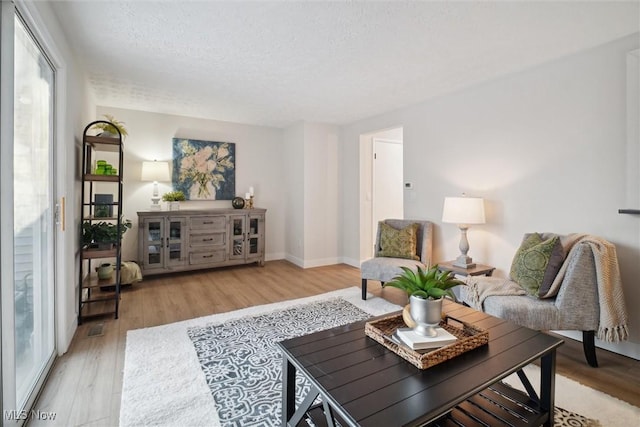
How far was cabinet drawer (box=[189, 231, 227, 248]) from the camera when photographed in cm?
447

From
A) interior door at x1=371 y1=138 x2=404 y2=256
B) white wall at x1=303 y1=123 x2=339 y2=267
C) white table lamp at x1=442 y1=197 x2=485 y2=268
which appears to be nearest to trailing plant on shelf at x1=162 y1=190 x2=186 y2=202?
white wall at x1=303 y1=123 x2=339 y2=267

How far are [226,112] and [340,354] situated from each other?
4.06m

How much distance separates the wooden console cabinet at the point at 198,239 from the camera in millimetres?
4211

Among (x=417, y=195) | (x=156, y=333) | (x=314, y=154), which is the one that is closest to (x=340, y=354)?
(x=156, y=333)

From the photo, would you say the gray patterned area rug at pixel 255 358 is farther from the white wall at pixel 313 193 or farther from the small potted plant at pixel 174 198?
the small potted plant at pixel 174 198

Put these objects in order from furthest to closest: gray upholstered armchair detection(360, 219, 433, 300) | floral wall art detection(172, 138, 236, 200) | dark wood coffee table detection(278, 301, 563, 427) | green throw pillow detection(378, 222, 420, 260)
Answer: floral wall art detection(172, 138, 236, 200)
green throw pillow detection(378, 222, 420, 260)
gray upholstered armchair detection(360, 219, 433, 300)
dark wood coffee table detection(278, 301, 563, 427)

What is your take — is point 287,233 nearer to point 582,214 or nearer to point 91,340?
point 91,340

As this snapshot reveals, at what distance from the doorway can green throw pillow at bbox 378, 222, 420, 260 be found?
A: 4.08ft

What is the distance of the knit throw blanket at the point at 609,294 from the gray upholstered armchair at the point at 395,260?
1.52m


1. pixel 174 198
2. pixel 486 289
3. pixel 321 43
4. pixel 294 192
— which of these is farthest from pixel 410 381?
pixel 294 192

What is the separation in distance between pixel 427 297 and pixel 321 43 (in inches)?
81.0

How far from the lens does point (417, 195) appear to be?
4031 millimetres

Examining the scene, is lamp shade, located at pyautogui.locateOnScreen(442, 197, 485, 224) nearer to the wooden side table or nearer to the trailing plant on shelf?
the wooden side table

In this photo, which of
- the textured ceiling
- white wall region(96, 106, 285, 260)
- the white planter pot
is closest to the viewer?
Result: the white planter pot
